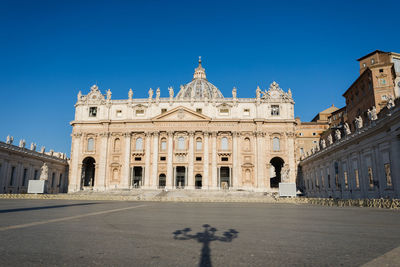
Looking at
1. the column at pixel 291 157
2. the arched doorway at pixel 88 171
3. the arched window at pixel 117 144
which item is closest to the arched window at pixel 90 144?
the arched doorway at pixel 88 171

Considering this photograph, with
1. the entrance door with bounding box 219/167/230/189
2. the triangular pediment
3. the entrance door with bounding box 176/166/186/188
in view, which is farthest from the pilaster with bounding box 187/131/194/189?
the entrance door with bounding box 219/167/230/189

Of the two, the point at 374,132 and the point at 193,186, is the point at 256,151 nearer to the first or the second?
the point at 193,186

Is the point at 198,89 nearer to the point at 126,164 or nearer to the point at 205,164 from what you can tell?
the point at 205,164

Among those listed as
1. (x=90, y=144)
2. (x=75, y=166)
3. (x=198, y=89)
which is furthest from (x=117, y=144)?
(x=198, y=89)

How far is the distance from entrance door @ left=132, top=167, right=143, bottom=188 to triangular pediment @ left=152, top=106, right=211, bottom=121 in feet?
35.3

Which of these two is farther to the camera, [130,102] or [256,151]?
[130,102]

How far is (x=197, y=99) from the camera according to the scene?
57.6 metres

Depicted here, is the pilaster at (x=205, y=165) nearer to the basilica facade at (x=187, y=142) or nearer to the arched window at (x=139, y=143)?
the basilica facade at (x=187, y=142)

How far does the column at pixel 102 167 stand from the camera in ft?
181

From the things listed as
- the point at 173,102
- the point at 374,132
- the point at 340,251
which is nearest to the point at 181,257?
the point at 340,251

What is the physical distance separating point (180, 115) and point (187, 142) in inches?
205

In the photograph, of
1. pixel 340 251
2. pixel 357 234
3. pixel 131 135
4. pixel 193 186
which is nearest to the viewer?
pixel 340 251

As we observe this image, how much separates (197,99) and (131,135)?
47.1 feet

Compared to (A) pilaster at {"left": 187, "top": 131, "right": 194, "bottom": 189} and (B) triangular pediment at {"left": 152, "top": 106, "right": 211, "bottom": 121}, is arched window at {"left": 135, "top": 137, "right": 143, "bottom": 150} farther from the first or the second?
(A) pilaster at {"left": 187, "top": 131, "right": 194, "bottom": 189}
